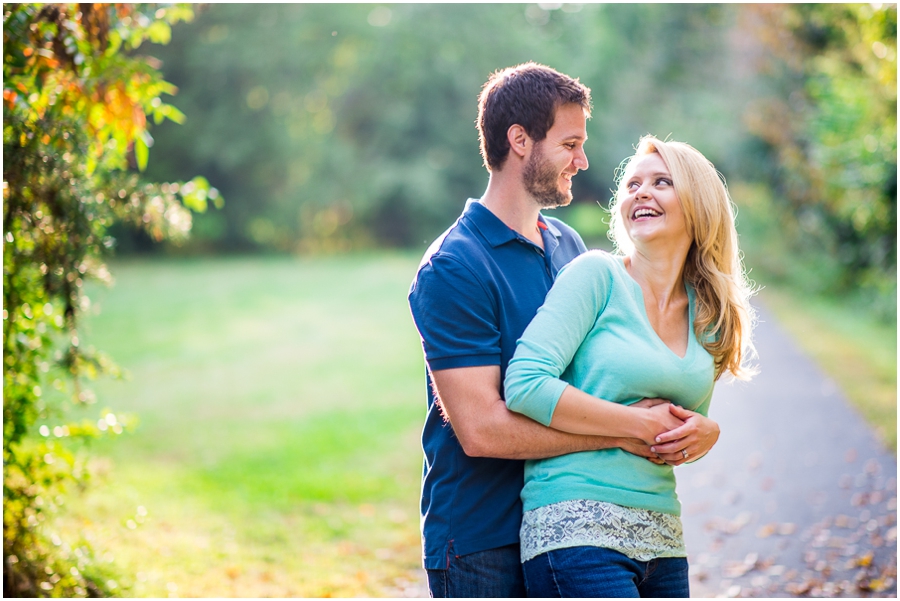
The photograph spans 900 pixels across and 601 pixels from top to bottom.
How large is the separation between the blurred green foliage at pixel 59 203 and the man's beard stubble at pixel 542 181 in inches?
79.9

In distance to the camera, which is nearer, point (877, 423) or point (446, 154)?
point (877, 423)

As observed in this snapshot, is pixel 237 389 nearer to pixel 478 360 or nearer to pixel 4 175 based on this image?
pixel 4 175

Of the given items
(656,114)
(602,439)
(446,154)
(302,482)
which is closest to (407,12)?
(446,154)

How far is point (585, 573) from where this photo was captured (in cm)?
227

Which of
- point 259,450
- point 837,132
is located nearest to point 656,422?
point 259,450

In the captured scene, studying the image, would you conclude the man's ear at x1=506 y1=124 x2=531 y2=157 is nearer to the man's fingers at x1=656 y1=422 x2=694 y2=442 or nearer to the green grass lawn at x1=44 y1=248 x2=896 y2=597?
the man's fingers at x1=656 y1=422 x2=694 y2=442

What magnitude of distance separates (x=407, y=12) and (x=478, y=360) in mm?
34851

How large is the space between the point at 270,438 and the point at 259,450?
1.57 ft

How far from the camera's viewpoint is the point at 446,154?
36.8m

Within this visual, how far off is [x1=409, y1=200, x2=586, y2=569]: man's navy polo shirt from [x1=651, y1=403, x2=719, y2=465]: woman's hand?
441mm

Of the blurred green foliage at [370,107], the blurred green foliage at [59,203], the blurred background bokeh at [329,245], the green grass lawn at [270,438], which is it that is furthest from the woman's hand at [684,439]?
the blurred green foliage at [370,107]

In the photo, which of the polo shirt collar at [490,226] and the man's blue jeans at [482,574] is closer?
the man's blue jeans at [482,574]

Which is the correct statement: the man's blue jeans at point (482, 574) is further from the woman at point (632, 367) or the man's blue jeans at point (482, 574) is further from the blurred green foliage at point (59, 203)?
the blurred green foliage at point (59, 203)

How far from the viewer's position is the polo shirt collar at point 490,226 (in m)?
2.56
